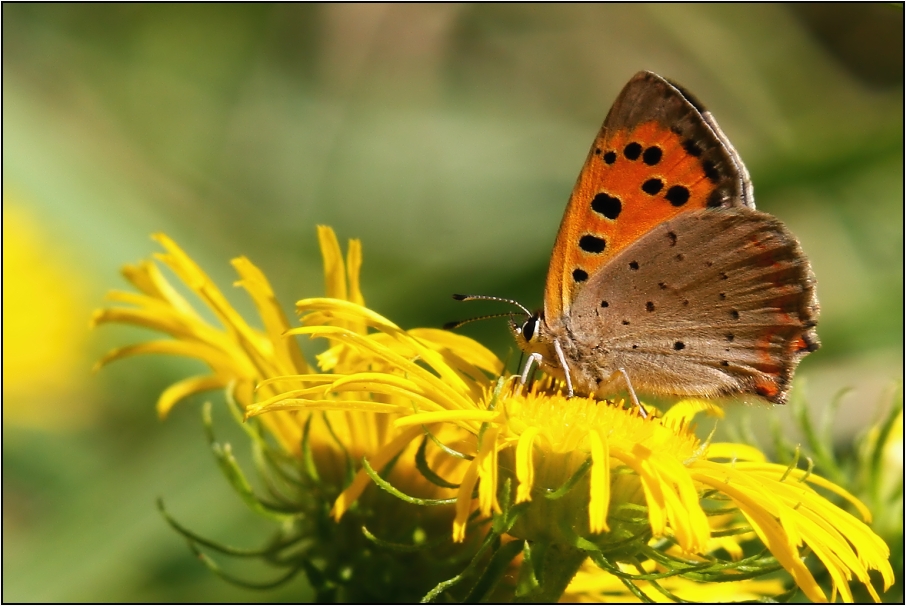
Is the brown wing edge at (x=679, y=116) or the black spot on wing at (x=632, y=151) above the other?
the brown wing edge at (x=679, y=116)

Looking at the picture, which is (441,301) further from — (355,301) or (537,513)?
(537,513)

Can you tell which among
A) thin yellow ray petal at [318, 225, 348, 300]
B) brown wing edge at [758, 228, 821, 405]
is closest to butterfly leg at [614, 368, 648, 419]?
brown wing edge at [758, 228, 821, 405]

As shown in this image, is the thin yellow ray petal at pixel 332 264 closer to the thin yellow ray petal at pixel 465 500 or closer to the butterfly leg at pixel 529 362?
the butterfly leg at pixel 529 362

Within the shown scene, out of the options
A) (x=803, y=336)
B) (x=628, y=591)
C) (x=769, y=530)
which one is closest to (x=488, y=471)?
(x=769, y=530)

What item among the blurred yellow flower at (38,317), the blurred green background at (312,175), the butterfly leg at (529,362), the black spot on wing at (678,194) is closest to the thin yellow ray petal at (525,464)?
the butterfly leg at (529,362)

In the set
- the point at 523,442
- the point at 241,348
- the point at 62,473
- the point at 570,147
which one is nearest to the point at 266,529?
the point at 62,473

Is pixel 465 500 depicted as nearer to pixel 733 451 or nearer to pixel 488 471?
pixel 488 471

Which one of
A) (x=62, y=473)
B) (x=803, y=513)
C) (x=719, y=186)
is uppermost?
(x=719, y=186)
